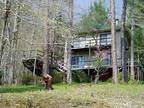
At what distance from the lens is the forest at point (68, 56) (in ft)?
51.2

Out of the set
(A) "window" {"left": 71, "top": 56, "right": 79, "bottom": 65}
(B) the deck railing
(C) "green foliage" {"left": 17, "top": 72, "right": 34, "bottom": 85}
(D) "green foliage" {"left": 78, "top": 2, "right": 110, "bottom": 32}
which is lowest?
(C) "green foliage" {"left": 17, "top": 72, "right": 34, "bottom": 85}

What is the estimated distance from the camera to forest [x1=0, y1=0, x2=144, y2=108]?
1561 centimetres

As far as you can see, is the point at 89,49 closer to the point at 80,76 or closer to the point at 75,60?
the point at 75,60

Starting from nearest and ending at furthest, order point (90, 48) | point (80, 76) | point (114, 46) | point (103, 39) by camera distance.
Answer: point (114, 46) < point (80, 76) < point (90, 48) < point (103, 39)

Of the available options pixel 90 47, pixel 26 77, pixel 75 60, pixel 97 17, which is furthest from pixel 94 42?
pixel 26 77

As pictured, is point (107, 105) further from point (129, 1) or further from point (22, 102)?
point (129, 1)

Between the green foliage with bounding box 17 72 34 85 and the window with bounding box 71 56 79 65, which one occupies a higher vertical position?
the window with bounding box 71 56 79 65

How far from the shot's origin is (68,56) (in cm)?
4284

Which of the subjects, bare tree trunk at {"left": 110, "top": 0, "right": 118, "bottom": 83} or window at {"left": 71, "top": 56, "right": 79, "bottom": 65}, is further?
window at {"left": 71, "top": 56, "right": 79, "bottom": 65}

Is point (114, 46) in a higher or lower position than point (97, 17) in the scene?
lower

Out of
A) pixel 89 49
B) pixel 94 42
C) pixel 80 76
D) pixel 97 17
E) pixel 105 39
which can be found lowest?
pixel 80 76

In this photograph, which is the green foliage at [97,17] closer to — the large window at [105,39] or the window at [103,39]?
the window at [103,39]

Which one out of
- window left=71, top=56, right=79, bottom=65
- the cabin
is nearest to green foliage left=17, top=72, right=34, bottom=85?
the cabin

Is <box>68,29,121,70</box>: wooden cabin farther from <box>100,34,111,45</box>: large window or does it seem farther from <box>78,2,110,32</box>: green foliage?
<box>78,2,110,32</box>: green foliage
